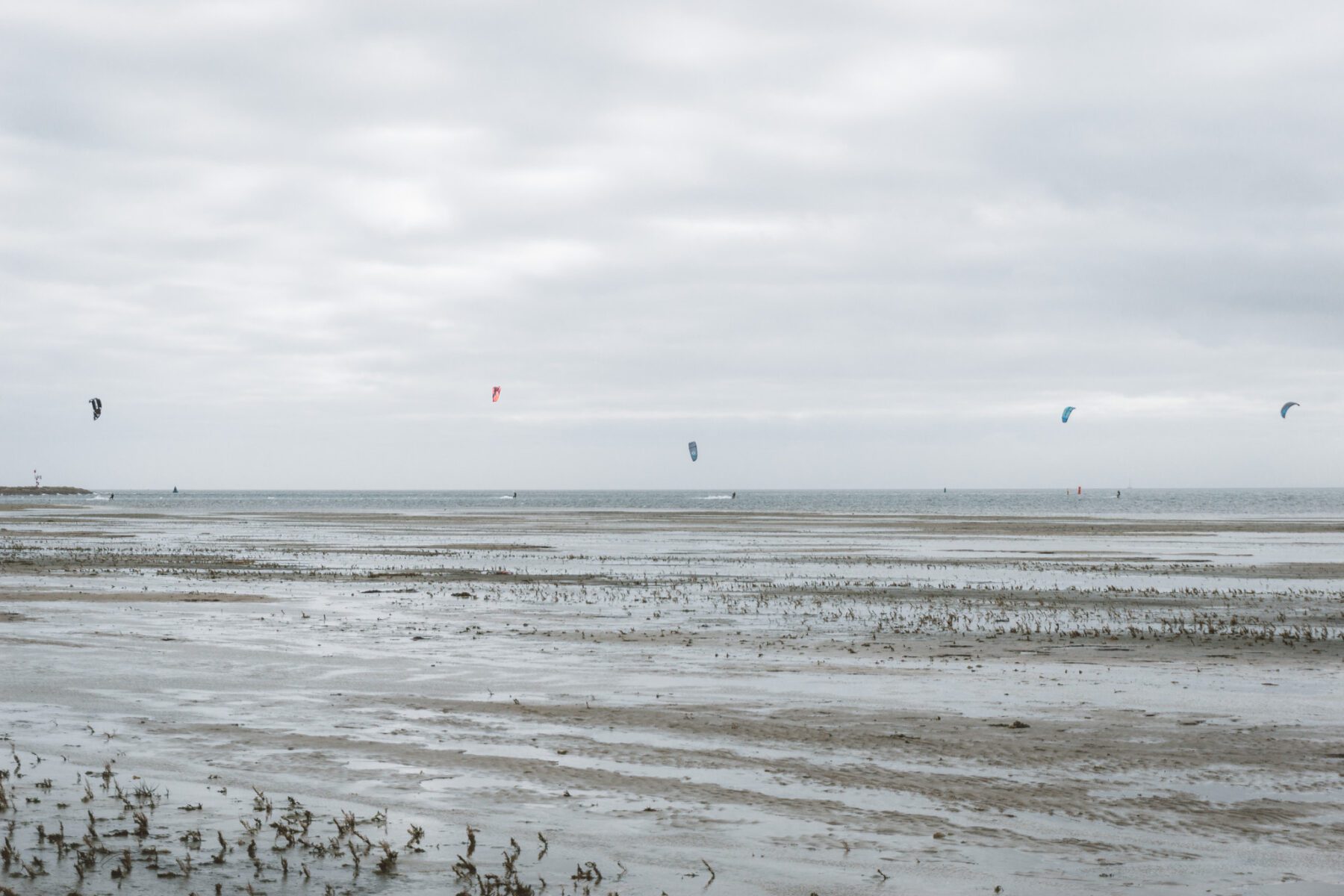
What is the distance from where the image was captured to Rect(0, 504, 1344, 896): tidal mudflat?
8.58 meters

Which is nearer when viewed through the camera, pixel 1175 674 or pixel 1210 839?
pixel 1210 839

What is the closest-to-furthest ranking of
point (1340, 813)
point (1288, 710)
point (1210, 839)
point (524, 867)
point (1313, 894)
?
point (1313, 894), point (524, 867), point (1210, 839), point (1340, 813), point (1288, 710)

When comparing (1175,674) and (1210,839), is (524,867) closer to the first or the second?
(1210,839)

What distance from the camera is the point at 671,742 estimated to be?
12.6 m

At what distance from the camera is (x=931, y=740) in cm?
1272

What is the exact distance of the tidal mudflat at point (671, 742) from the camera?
28.1ft

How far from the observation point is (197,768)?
11367 mm

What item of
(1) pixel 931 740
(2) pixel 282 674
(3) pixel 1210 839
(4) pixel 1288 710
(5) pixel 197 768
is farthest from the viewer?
(2) pixel 282 674

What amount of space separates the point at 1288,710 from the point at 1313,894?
24.9 feet

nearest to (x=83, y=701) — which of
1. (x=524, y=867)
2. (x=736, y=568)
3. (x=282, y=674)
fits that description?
(x=282, y=674)

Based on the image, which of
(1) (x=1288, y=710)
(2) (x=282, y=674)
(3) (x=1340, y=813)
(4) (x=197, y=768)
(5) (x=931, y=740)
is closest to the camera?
(3) (x=1340, y=813)

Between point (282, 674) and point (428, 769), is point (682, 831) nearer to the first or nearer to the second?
point (428, 769)

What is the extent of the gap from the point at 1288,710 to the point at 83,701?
15.4 metres

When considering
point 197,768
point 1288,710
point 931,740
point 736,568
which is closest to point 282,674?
point 197,768
